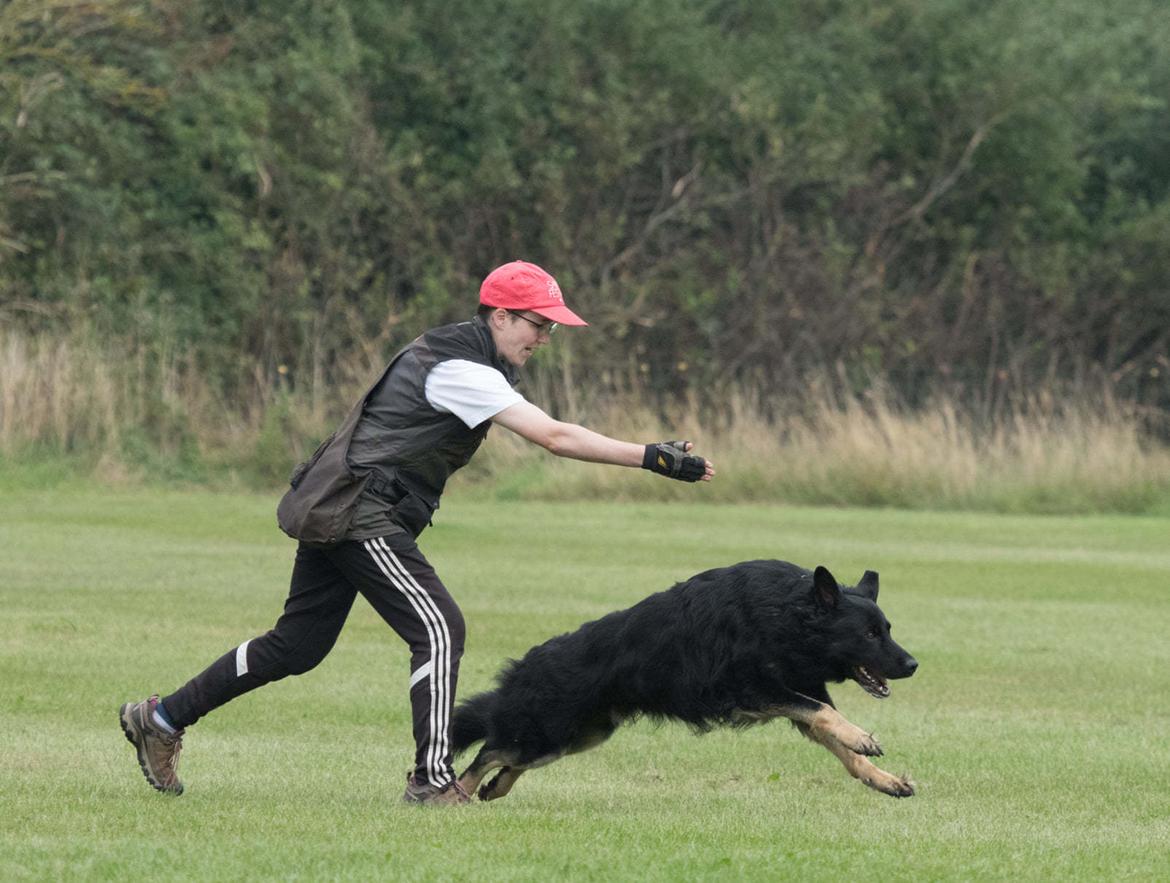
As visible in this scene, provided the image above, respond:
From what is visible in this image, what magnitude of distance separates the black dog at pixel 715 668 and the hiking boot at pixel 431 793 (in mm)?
491

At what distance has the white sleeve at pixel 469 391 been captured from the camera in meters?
7.08

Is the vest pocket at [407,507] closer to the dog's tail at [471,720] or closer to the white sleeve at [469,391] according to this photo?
the white sleeve at [469,391]

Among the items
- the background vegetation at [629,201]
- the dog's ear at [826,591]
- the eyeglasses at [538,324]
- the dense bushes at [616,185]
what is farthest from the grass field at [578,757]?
the dense bushes at [616,185]

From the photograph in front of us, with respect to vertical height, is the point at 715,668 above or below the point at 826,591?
below

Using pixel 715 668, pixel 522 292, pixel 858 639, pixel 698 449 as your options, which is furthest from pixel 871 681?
pixel 698 449

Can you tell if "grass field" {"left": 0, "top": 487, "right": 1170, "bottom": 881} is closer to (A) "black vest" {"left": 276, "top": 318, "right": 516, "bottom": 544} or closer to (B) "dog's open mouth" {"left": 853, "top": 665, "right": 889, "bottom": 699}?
(B) "dog's open mouth" {"left": 853, "top": 665, "right": 889, "bottom": 699}

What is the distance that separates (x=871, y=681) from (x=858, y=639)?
23 centimetres

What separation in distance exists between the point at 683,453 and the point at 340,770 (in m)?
2.27

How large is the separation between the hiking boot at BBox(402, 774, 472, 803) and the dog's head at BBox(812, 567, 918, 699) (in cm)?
143

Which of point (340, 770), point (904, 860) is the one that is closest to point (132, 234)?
point (340, 770)

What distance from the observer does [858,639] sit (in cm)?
763

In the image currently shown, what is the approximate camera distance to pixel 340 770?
8.38m

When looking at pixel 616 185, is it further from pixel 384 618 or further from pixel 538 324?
pixel 384 618

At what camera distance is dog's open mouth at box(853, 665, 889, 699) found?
7.70 meters
